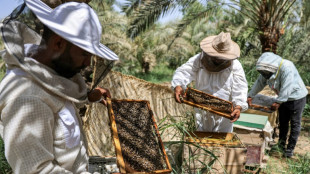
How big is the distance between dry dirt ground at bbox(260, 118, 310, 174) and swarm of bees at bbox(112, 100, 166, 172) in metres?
2.32

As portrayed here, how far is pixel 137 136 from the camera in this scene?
105 inches

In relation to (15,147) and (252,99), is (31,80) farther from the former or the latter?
(252,99)

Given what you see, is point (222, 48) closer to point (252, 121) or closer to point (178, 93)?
point (178, 93)

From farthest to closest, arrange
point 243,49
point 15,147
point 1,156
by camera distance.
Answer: point 243,49 → point 1,156 → point 15,147

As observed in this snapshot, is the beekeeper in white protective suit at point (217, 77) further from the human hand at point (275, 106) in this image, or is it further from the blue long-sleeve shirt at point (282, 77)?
the human hand at point (275, 106)

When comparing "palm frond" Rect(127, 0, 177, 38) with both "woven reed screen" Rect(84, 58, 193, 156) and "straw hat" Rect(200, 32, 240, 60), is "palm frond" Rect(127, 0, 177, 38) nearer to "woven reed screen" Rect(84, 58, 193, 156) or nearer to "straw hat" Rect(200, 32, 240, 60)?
"woven reed screen" Rect(84, 58, 193, 156)

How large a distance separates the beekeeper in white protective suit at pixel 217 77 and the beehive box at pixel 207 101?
123 millimetres

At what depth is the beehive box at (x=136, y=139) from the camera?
91.0 inches

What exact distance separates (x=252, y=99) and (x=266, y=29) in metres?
2.53

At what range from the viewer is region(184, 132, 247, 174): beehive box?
2.92 metres

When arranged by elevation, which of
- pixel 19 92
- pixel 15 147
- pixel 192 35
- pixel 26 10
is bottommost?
pixel 192 35

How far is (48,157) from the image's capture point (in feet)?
4.98

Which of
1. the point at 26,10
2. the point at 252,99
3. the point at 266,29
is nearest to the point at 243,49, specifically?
the point at 266,29

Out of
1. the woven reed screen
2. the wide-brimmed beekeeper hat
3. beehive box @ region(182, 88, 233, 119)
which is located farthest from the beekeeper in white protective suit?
the wide-brimmed beekeeper hat
